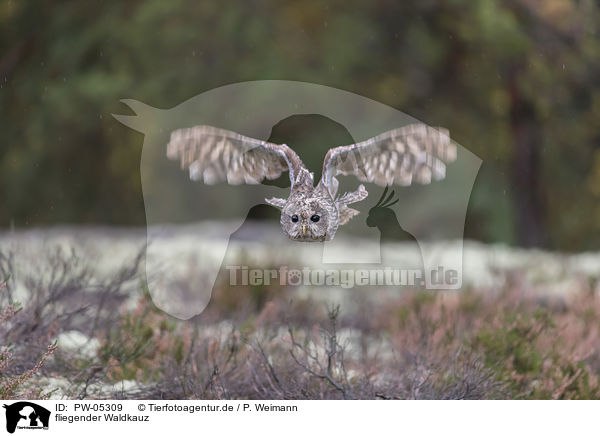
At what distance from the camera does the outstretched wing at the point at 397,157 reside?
2.40 meters

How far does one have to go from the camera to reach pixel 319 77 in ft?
23.7

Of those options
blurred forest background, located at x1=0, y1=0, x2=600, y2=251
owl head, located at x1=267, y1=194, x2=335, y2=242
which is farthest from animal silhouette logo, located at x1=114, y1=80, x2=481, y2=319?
blurred forest background, located at x1=0, y1=0, x2=600, y2=251

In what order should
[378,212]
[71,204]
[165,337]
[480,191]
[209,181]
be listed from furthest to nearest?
1. [480,191]
2. [71,204]
3. [165,337]
4. [378,212]
5. [209,181]

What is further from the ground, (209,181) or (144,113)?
(144,113)

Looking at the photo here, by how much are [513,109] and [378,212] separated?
7.62m

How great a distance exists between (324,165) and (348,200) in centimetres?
13

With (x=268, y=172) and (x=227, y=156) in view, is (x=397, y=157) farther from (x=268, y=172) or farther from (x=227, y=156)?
(x=227, y=156)

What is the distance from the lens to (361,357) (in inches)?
164

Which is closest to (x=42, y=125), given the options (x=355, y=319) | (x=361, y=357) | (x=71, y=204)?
(x=71, y=204)
